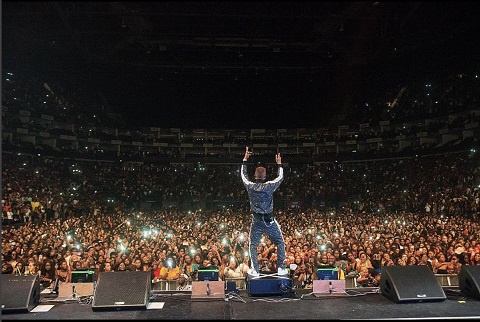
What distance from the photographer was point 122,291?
4.35m

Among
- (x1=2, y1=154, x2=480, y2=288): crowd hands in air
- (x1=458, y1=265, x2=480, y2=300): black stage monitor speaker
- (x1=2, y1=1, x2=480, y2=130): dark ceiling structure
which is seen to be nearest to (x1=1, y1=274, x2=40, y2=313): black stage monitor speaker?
(x1=2, y1=154, x2=480, y2=288): crowd hands in air

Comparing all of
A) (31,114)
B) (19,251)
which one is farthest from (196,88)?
(31,114)

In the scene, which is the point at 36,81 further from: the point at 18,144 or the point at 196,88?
the point at 196,88

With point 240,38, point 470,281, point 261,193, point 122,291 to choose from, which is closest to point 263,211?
point 261,193

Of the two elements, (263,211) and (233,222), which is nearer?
(263,211)

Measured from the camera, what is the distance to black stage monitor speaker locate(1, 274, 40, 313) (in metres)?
4.12

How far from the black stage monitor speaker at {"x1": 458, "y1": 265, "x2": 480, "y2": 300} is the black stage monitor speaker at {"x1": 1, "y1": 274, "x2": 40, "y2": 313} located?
5.03 m

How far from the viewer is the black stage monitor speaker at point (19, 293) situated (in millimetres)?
4125

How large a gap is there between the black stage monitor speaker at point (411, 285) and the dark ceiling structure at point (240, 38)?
7748 mm

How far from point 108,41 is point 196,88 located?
5.37 metres

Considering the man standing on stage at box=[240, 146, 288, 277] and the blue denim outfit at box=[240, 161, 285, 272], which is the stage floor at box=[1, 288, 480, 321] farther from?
the blue denim outfit at box=[240, 161, 285, 272]

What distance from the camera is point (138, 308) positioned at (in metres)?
4.25

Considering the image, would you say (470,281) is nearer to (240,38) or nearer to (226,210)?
(240,38)

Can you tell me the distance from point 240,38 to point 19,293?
415 inches
